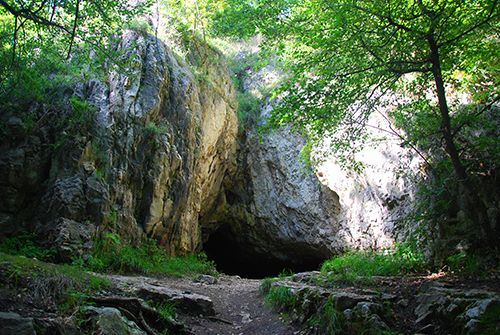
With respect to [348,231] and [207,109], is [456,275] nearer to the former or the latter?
[348,231]

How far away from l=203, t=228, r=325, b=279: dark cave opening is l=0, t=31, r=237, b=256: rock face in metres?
3.12

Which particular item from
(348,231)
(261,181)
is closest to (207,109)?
(261,181)

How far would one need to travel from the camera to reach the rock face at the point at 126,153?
17.9 feet

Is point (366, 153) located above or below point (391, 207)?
above

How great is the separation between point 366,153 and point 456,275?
602cm

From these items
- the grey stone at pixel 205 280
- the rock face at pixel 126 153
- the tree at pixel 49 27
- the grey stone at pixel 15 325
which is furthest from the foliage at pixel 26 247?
the grey stone at pixel 205 280

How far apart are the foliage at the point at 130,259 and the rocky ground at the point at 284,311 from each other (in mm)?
1836

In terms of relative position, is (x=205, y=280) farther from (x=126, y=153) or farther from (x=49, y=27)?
(x=49, y=27)

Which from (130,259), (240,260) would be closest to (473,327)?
(130,259)

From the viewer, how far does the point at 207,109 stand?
1152cm

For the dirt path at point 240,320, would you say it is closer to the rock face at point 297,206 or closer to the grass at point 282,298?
the grass at point 282,298

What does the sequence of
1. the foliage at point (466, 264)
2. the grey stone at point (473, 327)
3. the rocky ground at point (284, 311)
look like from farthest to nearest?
the foliage at point (466, 264)
the grey stone at point (473, 327)
the rocky ground at point (284, 311)

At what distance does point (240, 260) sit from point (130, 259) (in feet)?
34.0

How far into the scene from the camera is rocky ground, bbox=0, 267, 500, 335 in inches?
96.3
